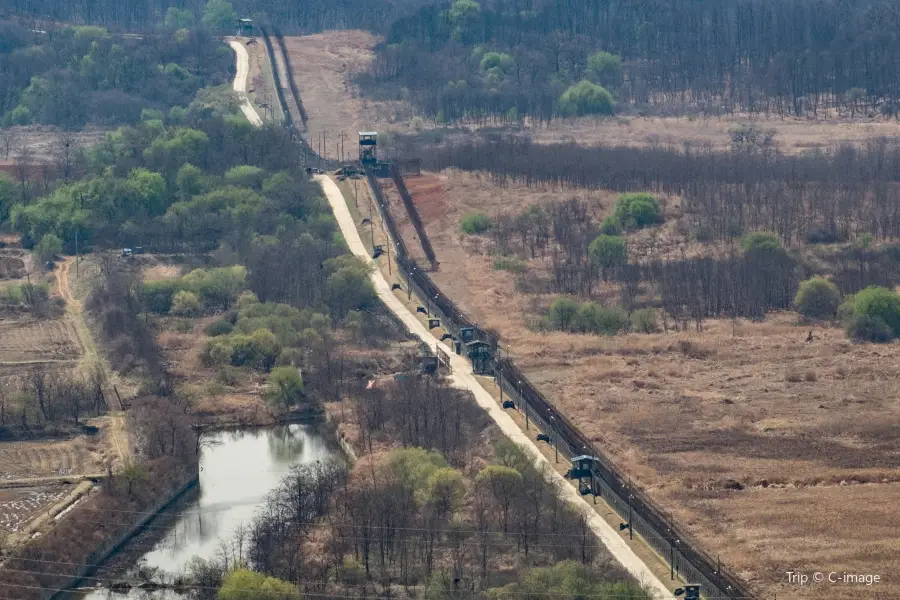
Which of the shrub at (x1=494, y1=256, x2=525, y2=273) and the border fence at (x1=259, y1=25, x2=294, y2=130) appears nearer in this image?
the shrub at (x1=494, y1=256, x2=525, y2=273)

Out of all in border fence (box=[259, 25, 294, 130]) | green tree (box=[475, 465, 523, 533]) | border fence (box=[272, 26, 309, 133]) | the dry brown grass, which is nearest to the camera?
green tree (box=[475, 465, 523, 533])

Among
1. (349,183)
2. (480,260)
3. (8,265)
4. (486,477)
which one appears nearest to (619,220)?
(480,260)

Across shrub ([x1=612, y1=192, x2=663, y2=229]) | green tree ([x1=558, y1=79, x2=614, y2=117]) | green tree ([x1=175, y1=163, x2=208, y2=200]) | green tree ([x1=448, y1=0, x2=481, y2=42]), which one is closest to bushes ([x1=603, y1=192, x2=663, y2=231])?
shrub ([x1=612, y1=192, x2=663, y2=229])

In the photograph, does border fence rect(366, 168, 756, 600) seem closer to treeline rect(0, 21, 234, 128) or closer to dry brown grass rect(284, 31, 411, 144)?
dry brown grass rect(284, 31, 411, 144)

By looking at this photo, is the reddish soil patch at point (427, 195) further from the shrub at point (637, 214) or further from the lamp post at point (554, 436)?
the lamp post at point (554, 436)

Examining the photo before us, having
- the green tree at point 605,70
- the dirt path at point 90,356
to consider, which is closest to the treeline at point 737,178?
the green tree at point 605,70

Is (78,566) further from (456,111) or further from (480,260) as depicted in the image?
(456,111)
